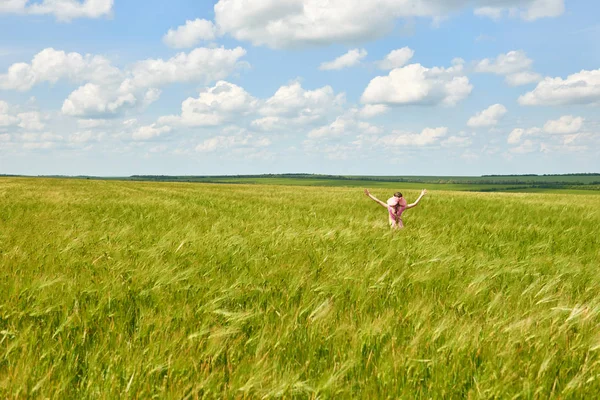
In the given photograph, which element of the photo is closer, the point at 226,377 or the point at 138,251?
the point at 226,377

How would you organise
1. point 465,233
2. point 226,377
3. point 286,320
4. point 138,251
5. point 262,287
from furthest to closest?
point 465,233 → point 138,251 → point 262,287 → point 286,320 → point 226,377

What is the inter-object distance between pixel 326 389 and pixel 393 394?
0.27m

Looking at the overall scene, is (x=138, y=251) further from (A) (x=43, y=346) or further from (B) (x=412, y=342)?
(B) (x=412, y=342)

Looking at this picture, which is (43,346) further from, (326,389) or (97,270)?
(326,389)

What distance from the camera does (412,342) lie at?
1.90 m

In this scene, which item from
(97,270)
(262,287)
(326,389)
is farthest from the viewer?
(97,270)

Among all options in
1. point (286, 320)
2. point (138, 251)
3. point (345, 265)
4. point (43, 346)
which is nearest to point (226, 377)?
point (286, 320)

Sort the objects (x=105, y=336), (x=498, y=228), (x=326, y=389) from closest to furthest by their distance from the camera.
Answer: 1. (x=326, y=389)
2. (x=105, y=336)
3. (x=498, y=228)

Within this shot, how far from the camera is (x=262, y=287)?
9.23ft

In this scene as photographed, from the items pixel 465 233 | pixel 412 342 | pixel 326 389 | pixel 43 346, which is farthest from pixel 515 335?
pixel 465 233

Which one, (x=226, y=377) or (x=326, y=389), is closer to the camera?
(x=326, y=389)

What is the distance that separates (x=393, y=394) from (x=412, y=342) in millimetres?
358

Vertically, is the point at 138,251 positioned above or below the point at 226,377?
above

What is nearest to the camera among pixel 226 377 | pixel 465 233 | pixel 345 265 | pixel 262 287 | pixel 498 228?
pixel 226 377
